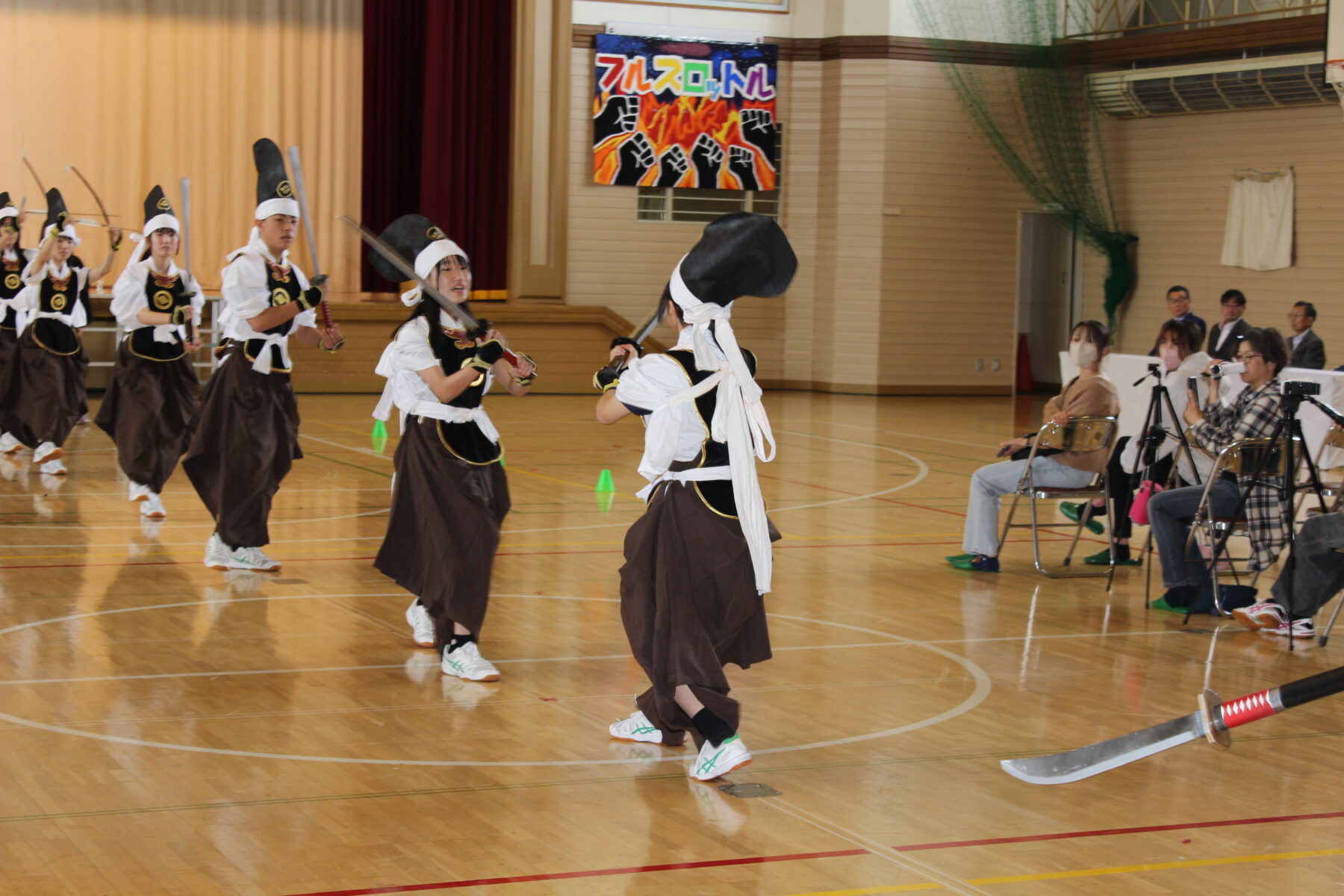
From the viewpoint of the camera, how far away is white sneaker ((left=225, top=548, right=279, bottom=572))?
7957 mm

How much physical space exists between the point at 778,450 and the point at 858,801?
936 centimetres

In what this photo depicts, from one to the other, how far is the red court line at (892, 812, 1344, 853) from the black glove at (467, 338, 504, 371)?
250 cm

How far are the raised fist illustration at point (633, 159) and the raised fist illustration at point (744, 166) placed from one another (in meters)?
1.11

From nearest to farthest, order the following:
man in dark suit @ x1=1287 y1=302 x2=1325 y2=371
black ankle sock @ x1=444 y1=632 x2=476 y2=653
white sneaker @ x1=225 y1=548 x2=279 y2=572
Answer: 1. black ankle sock @ x1=444 y1=632 x2=476 y2=653
2. white sneaker @ x1=225 y1=548 x2=279 y2=572
3. man in dark suit @ x1=1287 y1=302 x2=1325 y2=371

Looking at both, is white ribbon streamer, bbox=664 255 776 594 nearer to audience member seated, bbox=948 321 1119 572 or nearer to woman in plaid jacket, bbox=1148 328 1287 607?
woman in plaid jacket, bbox=1148 328 1287 607

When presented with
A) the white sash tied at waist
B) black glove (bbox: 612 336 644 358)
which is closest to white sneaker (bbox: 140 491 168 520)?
black glove (bbox: 612 336 644 358)

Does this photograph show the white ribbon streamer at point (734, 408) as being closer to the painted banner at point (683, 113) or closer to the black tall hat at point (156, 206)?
the black tall hat at point (156, 206)

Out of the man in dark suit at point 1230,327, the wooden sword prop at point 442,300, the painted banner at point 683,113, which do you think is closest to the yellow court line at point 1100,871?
the wooden sword prop at point 442,300

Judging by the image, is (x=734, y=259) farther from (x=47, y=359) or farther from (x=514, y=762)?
(x=47, y=359)

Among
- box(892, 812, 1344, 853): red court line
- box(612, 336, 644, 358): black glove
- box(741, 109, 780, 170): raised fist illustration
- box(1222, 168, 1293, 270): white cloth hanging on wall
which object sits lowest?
box(892, 812, 1344, 853): red court line

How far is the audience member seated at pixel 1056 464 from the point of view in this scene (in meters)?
8.47

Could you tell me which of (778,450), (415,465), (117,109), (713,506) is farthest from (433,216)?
(713,506)

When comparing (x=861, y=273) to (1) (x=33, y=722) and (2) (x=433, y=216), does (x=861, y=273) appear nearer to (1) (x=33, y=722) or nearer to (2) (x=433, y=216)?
(2) (x=433, y=216)

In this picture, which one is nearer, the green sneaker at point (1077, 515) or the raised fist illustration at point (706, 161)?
the green sneaker at point (1077, 515)
